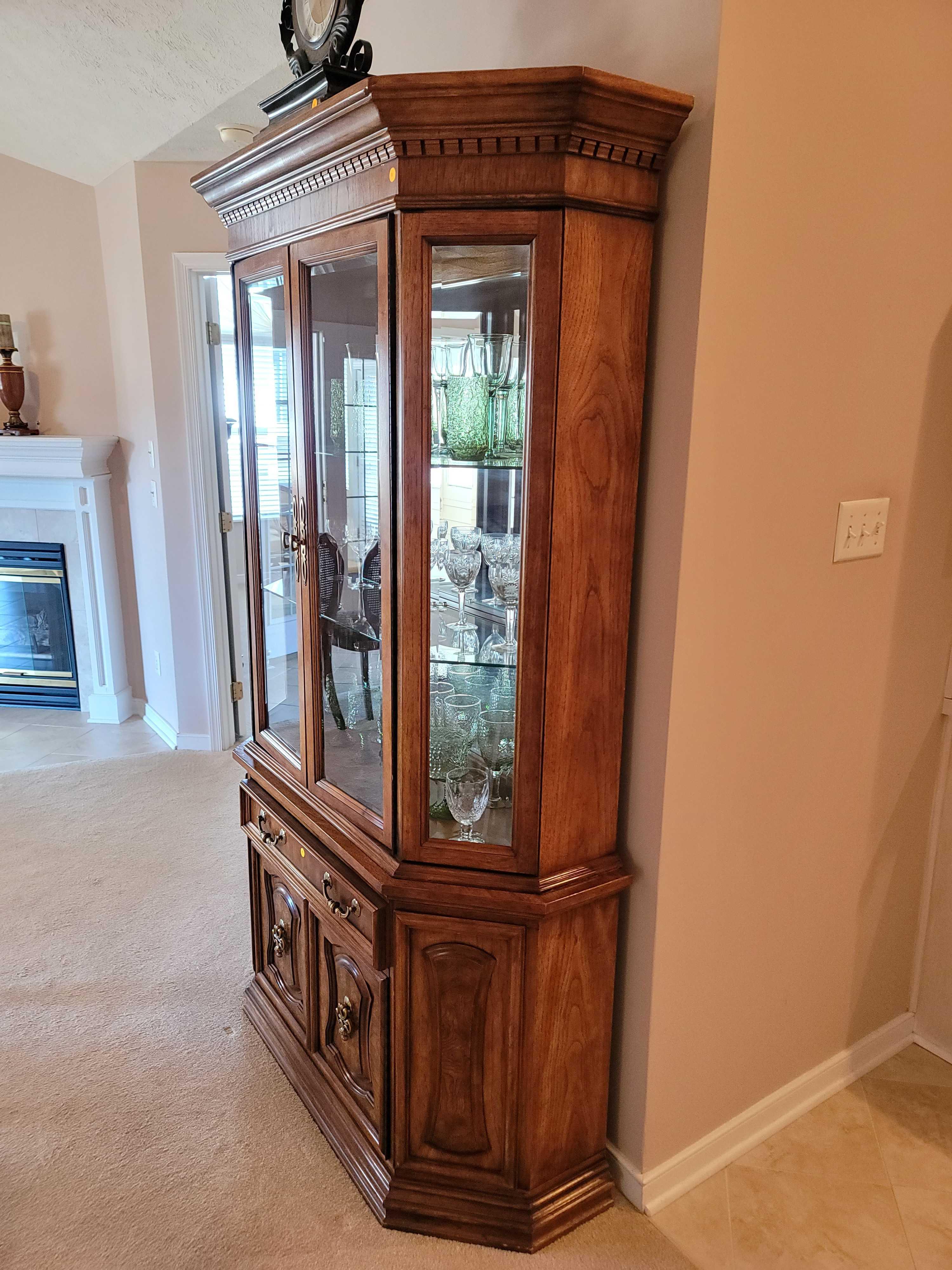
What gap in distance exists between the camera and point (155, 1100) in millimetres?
2072

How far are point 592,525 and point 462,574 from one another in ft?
0.80

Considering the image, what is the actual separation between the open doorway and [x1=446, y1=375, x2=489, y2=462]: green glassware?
2.22m

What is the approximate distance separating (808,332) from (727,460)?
283mm

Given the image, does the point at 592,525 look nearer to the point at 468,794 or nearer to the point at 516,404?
the point at 516,404

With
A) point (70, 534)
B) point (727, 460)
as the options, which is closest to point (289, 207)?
point (727, 460)

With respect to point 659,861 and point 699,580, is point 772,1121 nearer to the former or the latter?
point 659,861

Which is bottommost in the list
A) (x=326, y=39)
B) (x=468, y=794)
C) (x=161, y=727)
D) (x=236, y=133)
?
(x=161, y=727)

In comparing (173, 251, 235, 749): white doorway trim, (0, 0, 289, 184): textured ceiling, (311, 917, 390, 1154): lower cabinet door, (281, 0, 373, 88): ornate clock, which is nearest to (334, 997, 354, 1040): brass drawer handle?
(311, 917, 390, 1154): lower cabinet door

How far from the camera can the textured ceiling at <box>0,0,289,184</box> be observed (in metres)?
2.73

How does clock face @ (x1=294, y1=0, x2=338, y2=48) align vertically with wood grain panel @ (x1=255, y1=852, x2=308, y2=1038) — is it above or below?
above

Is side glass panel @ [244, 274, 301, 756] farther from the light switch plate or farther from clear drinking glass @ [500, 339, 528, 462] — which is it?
the light switch plate

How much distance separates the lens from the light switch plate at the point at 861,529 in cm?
173

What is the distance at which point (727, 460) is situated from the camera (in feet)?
4.96

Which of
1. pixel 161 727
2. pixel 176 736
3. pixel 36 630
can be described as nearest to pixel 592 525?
pixel 176 736
